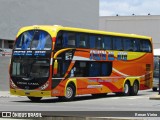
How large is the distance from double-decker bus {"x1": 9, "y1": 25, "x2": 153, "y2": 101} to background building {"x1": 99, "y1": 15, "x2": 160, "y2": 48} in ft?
184

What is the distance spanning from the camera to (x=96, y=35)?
29.2 metres

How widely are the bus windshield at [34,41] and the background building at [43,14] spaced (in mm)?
34379

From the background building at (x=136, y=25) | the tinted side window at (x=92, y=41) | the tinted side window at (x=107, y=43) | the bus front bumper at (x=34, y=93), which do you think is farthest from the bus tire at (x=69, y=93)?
the background building at (x=136, y=25)

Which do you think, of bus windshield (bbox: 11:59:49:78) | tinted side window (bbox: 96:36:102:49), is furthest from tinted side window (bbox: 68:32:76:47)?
tinted side window (bbox: 96:36:102:49)

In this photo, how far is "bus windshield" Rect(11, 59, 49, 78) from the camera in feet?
83.5

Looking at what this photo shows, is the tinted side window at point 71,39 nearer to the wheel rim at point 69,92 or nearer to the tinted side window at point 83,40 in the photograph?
the tinted side window at point 83,40

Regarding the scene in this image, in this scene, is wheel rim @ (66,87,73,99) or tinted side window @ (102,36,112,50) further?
tinted side window @ (102,36,112,50)

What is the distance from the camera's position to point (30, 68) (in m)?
25.8

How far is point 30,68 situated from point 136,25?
65317 mm

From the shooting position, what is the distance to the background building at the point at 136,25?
87.7 metres

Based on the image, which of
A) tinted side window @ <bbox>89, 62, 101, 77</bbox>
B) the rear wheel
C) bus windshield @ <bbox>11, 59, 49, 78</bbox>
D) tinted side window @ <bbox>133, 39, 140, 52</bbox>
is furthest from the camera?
tinted side window @ <bbox>133, 39, 140, 52</bbox>

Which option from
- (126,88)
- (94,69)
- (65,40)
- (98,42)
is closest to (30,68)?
(65,40)

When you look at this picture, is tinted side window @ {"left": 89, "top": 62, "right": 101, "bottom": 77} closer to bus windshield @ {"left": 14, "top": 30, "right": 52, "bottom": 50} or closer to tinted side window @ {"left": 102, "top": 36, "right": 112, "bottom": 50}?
tinted side window @ {"left": 102, "top": 36, "right": 112, "bottom": 50}

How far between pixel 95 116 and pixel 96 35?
16.6 metres
